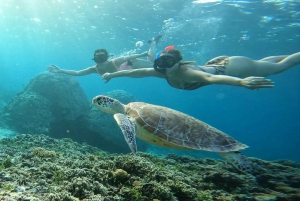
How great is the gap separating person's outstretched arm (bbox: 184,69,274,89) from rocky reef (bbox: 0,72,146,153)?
7.40m

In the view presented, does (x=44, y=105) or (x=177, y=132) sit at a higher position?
(x=177, y=132)

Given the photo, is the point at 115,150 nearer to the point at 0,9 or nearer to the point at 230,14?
the point at 230,14

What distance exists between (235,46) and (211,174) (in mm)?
23595

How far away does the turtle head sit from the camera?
4.76 metres

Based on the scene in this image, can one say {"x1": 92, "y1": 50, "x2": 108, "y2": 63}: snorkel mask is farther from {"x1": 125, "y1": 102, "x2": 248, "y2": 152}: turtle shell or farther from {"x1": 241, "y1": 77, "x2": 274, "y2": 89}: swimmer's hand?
{"x1": 241, "y1": 77, "x2": 274, "y2": 89}: swimmer's hand

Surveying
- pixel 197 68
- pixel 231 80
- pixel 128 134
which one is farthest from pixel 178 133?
pixel 197 68

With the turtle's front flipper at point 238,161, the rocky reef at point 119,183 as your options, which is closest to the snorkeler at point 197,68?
the turtle's front flipper at point 238,161

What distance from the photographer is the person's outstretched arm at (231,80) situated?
156 inches

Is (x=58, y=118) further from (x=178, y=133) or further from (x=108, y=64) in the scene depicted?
(x=178, y=133)

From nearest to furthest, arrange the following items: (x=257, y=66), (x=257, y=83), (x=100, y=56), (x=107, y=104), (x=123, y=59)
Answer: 1. (x=257, y=83)
2. (x=107, y=104)
3. (x=257, y=66)
4. (x=100, y=56)
5. (x=123, y=59)

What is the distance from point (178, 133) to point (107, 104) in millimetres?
1920

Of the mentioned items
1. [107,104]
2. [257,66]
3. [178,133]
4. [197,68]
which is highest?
[257,66]

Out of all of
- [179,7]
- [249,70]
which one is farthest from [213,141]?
[179,7]

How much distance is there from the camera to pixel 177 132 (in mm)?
4414
